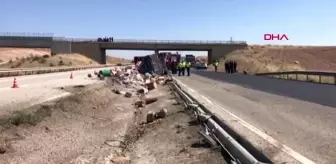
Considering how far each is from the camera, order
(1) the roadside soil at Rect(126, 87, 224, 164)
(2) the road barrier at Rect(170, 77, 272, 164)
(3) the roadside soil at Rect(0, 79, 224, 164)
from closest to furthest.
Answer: (2) the road barrier at Rect(170, 77, 272, 164), (1) the roadside soil at Rect(126, 87, 224, 164), (3) the roadside soil at Rect(0, 79, 224, 164)

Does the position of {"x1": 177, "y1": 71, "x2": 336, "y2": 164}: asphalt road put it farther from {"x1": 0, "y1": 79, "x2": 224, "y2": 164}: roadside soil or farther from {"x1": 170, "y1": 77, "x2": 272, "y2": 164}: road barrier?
{"x1": 0, "y1": 79, "x2": 224, "y2": 164}: roadside soil

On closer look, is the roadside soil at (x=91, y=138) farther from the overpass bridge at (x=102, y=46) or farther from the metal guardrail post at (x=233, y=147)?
the overpass bridge at (x=102, y=46)

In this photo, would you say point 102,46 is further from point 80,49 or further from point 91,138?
point 91,138

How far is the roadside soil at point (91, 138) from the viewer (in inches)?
415

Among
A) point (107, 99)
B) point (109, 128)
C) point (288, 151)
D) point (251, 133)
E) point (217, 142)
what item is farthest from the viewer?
point (107, 99)

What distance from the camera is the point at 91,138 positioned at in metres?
14.4

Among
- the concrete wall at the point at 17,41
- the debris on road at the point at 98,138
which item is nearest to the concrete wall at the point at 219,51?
the concrete wall at the point at 17,41

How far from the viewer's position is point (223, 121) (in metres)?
12.4

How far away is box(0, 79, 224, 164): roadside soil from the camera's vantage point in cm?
1054

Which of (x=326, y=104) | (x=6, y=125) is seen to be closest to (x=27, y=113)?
(x=6, y=125)

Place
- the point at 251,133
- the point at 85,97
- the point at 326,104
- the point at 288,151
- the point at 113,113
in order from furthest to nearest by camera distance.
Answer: the point at 85,97, the point at 113,113, the point at 326,104, the point at 251,133, the point at 288,151

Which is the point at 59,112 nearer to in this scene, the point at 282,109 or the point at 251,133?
the point at 282,109

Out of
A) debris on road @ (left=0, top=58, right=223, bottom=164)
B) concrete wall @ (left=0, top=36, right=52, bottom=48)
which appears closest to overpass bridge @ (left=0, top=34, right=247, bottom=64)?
concrete wall @ (left=0, top=36, right=52, bottom=48)

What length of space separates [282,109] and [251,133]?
7090mm
